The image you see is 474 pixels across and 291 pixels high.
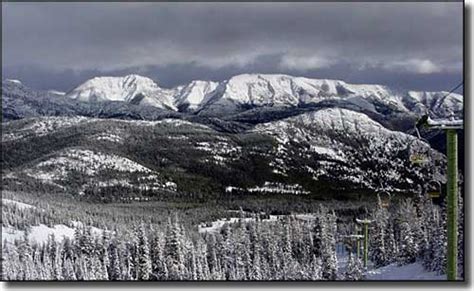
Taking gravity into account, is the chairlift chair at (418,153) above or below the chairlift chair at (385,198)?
above

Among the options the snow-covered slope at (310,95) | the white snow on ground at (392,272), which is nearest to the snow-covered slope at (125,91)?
the snow-covered slope at (310,95)

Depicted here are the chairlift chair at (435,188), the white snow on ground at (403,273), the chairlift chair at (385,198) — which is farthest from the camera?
the chairlift chair at (385,198)

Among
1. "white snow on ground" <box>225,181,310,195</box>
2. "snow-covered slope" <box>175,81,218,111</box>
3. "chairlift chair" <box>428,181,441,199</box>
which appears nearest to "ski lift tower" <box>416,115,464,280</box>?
"chairlift chair" <box>428,181,441,199</box>

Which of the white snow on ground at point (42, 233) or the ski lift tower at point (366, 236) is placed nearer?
the ski lift tower at point (366, 236)

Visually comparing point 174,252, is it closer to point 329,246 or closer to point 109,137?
point 109,137

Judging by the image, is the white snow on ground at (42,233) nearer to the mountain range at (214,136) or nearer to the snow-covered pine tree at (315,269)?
the mountain range at (214,136)

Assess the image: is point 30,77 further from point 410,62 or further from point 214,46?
point 410,62

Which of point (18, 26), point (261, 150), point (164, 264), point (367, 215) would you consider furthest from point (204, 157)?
point (18, 26)
